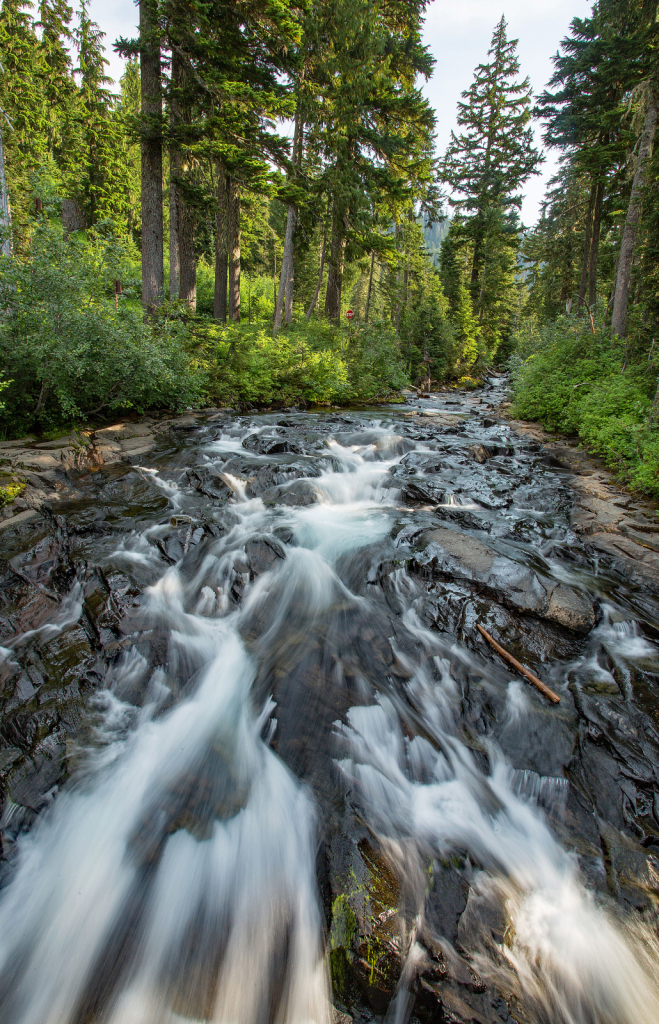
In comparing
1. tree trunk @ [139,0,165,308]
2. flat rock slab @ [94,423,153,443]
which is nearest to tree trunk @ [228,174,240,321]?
tree trunk @ [139,0,165,308]

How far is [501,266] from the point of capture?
29.7 metres

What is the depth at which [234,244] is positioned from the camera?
52.9 ft

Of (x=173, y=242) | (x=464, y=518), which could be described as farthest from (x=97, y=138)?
(x=464, y=518)

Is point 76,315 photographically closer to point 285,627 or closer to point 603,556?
point 285,627

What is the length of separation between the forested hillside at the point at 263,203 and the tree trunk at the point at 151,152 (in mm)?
56

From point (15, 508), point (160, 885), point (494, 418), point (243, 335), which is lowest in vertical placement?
point (160, 885)

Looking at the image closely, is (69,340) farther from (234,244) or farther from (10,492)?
(234,244)

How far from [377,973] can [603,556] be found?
5.10 metres

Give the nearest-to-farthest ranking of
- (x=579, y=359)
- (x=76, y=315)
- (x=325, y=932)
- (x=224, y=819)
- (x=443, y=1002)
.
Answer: (x=443, y=1002)
(x=325, y=932)
(x=224, y=819)
(x=76, y=315)
(x=579, y=359)

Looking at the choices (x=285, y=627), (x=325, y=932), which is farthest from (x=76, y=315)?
(x=325, y=932)

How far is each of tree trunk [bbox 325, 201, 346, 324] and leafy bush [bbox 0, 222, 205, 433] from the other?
1095 cm

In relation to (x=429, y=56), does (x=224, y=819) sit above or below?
below

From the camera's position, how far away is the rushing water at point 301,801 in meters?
2.27

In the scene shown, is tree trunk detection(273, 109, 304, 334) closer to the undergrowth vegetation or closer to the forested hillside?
the forested hillside
